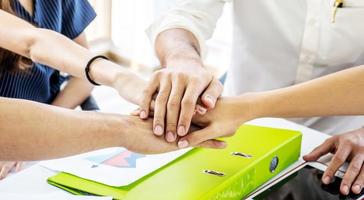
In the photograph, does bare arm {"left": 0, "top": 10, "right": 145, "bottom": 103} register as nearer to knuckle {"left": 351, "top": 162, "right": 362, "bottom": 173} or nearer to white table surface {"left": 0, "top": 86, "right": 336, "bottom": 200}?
white table surface {"left": 0, "top": 86, "right": 336, "bottom": 200}

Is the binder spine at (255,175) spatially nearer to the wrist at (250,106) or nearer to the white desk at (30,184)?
the wrist at (250,106)

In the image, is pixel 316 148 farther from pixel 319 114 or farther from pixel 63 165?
pixel 63 165

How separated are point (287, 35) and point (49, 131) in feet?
2.57

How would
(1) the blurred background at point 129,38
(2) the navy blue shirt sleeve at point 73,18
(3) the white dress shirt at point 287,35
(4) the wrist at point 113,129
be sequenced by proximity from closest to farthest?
(4) the wrist at point 113,129 → (3) the white dress shirt at point 287,35 → (2) the navy blue shirt sleeve at point 73,18 → (1) the blurred background at point 129,38

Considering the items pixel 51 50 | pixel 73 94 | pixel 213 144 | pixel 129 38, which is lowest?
pixel 129 38

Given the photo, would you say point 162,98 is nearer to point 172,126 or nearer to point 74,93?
point 172,126

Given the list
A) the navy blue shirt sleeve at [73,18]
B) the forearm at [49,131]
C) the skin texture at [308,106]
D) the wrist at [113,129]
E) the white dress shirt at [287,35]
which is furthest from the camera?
the navy blue shirt sleeve at [73,18]

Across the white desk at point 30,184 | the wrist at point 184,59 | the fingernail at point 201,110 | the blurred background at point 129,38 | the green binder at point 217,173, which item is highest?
the wrist at point 184,59

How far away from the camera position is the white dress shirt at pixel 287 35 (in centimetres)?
148

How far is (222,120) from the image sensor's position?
118 centimetres

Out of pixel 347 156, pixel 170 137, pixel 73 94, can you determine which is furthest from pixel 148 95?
pixel 73 94

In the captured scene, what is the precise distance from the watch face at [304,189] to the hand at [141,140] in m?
0.22

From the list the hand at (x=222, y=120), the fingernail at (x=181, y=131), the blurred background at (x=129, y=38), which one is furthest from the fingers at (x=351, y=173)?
the blurred background at (x=129, y=38)

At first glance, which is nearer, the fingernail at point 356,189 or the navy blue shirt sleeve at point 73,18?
Result: the fingernail at point 356,189
